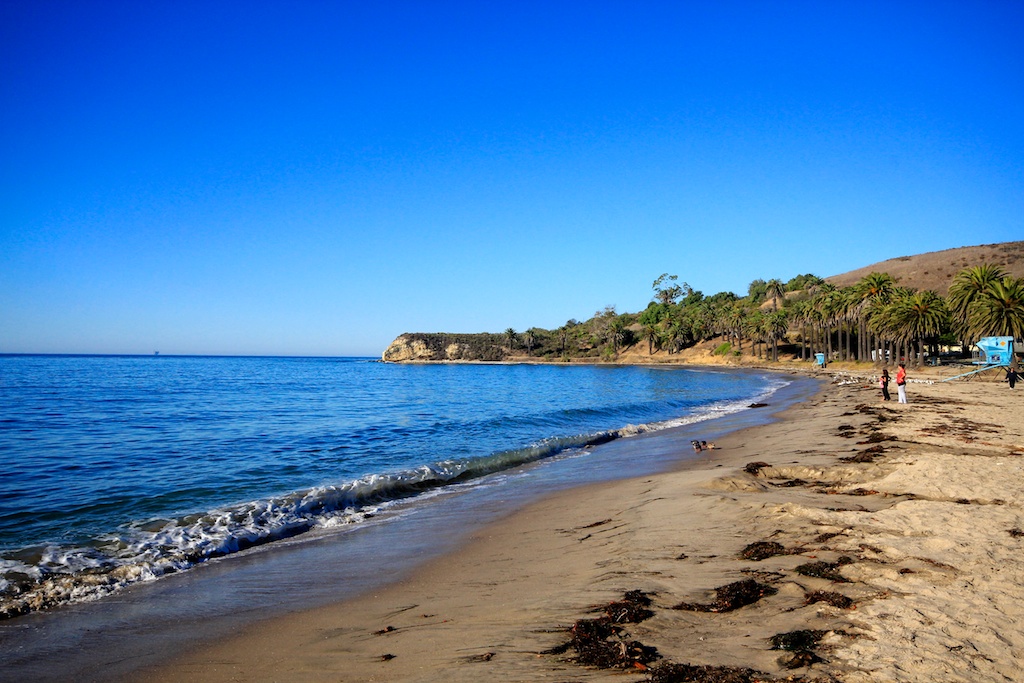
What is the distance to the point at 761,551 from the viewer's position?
6.66 meters

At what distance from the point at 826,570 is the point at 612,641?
277 cm

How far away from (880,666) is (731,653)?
3.24 feet

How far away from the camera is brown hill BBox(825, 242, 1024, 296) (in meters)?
115

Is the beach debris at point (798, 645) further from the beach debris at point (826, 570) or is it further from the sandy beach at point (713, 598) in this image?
the beach debris at point (826, 570)

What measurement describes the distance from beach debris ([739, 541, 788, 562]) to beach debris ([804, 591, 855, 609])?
3.70 ft

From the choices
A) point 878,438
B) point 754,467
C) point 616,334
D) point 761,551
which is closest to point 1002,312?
point 878,438

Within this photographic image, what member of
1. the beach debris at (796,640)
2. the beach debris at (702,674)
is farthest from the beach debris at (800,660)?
the beach debris at (702,674)

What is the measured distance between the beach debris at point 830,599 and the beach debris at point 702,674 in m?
1.63

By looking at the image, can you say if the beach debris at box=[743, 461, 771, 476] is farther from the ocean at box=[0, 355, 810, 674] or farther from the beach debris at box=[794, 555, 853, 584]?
the beach debris at box=[794, 555, 853, 584]

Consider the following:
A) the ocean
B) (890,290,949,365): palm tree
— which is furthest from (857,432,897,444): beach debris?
(890,290,949,365): palm tree

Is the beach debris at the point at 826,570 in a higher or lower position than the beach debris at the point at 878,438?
higher

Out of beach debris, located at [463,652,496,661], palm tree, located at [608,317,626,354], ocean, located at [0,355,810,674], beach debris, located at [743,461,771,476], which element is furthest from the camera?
palm tree, located at [608,317,626,354]

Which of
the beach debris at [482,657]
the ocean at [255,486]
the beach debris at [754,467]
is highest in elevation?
the beach debris at [482,657]

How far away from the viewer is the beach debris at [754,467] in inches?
484
